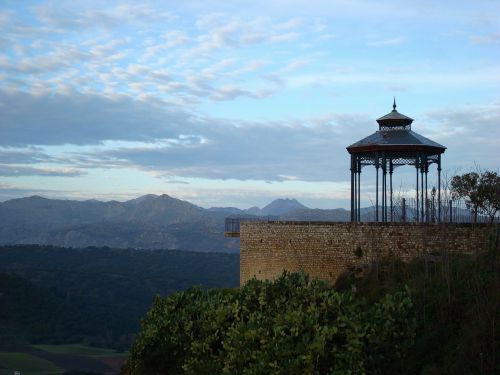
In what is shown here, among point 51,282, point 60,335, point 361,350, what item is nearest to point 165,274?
point 51,282

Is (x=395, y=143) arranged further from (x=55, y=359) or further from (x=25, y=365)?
(x=55, y=359)

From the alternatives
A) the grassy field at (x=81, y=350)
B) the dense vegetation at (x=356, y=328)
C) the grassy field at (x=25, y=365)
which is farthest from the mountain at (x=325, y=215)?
the grassy field at (x=81, y=350)

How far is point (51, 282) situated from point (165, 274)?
3341cm

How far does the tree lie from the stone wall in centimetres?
499

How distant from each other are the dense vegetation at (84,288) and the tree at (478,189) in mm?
68467

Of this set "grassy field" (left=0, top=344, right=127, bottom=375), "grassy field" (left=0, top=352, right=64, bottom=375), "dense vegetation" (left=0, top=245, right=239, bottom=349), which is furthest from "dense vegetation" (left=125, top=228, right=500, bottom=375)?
"grassy field" (left=0, top=352, right=64, bottom=375)

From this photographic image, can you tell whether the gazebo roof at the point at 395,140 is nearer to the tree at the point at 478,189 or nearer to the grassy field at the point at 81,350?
the tree at the point at 478,189

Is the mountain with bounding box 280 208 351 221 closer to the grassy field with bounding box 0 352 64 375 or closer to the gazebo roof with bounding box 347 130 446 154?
the gazebo roof with bounding box 347 130 446 154

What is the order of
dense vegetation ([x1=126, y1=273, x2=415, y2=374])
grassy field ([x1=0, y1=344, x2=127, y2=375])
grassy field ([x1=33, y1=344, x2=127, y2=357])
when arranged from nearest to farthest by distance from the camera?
dense vegetation ([x1=126, y1=273, x2=415, y2=374]), grassy field ([x1=0, y1=344, x2=127, y2=375]), grassy field ([x1=33, y1=344, x2=127, y2=357])

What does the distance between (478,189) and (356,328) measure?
1472 cm

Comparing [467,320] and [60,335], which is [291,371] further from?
[60,335]

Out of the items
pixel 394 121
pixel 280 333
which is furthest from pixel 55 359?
pixel 280 333

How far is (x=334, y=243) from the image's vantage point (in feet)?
75.9

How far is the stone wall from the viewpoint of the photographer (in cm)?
2098
